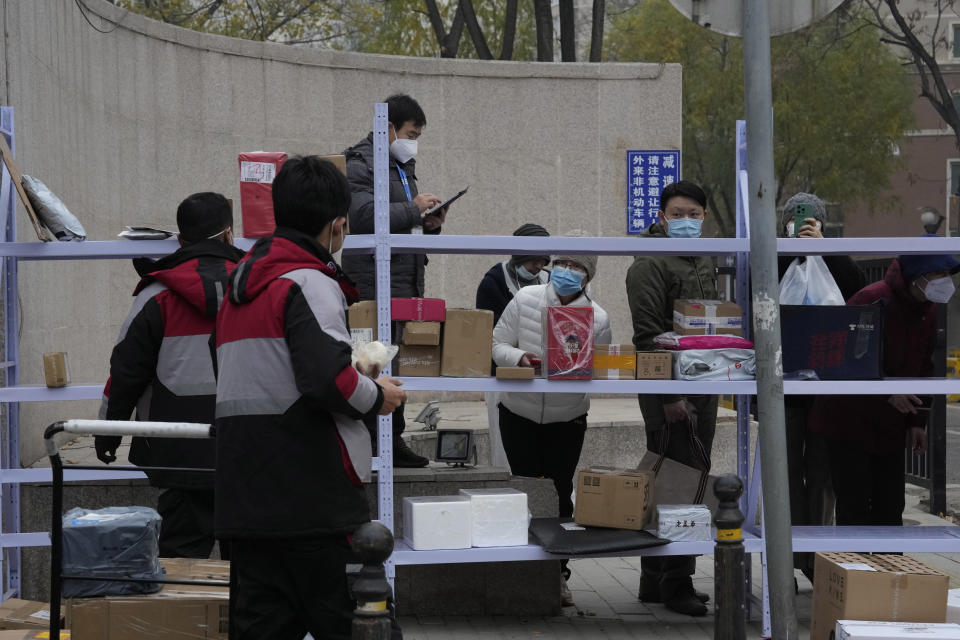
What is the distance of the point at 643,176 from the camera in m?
12.5

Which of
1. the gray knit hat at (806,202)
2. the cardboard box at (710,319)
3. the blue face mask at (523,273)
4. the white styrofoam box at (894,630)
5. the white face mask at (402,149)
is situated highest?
the white face mask at (402,149)

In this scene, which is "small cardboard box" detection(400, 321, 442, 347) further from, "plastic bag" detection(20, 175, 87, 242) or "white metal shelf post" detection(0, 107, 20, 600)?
"white metal shelf post" detection(0, 107, 20, 600)

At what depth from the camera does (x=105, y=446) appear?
187 inches

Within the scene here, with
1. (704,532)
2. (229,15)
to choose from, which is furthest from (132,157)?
(229,15)

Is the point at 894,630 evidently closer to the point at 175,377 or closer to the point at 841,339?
the point at 841,339

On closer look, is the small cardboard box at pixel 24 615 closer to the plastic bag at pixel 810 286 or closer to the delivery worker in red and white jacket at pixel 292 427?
the delivery worker in red and white jacket at pixel 292 427

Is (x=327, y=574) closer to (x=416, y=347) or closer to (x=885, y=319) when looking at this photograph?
(x=416, y=347)

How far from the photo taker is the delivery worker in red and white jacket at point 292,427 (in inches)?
130

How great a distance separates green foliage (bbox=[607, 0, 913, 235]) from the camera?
1221 inches

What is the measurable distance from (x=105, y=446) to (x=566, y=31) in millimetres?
15484

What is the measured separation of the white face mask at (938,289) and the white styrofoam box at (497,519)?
238 cm

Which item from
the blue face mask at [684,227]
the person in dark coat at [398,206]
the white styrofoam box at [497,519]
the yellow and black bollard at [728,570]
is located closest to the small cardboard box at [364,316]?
the person in dark coat at [398,206]

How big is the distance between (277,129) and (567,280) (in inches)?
250

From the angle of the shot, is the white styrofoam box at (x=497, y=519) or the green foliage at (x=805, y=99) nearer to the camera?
the white styrofoam box at (x=497, y=519)
